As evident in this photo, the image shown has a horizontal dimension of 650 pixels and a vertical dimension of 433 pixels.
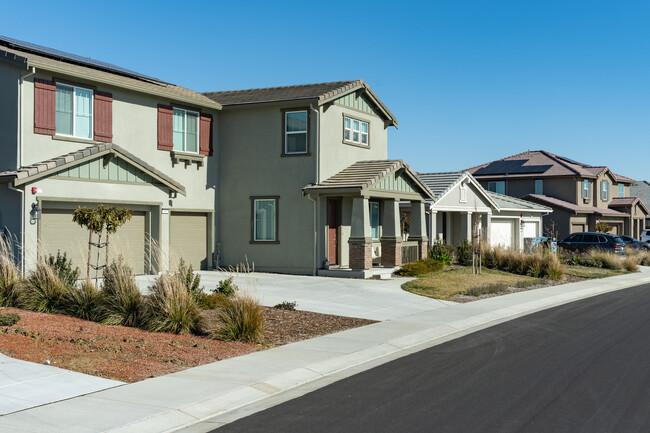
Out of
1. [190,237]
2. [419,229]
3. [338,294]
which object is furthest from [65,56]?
[419,229]

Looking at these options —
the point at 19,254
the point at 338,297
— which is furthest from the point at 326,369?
the point at 19,254

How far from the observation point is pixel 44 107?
63.5 feet

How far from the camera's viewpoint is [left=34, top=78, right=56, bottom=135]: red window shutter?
754 inches

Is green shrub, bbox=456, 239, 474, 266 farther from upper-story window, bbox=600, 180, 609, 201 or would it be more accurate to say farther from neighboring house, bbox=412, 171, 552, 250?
upper-story window, bbox=600, 180, 609, 201

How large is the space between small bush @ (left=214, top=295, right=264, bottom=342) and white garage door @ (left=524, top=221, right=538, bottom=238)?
32.4m

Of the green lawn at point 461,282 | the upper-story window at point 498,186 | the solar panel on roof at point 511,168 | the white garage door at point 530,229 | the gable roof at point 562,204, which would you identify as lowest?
the green lawn at point 461,282

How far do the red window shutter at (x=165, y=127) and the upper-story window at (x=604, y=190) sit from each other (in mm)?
41111

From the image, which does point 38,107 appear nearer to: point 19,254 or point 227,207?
point 19,254

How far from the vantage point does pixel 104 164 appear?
67.4 feet

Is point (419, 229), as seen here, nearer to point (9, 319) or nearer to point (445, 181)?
point (445, 181)

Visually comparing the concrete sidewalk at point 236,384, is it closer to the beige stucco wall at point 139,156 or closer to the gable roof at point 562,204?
the beige stucco wall at point 139,156

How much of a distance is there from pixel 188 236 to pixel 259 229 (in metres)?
2.63

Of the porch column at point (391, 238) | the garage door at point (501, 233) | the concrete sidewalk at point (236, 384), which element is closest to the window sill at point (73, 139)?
the porch column at point (391, 238)

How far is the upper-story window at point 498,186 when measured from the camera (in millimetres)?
52812
